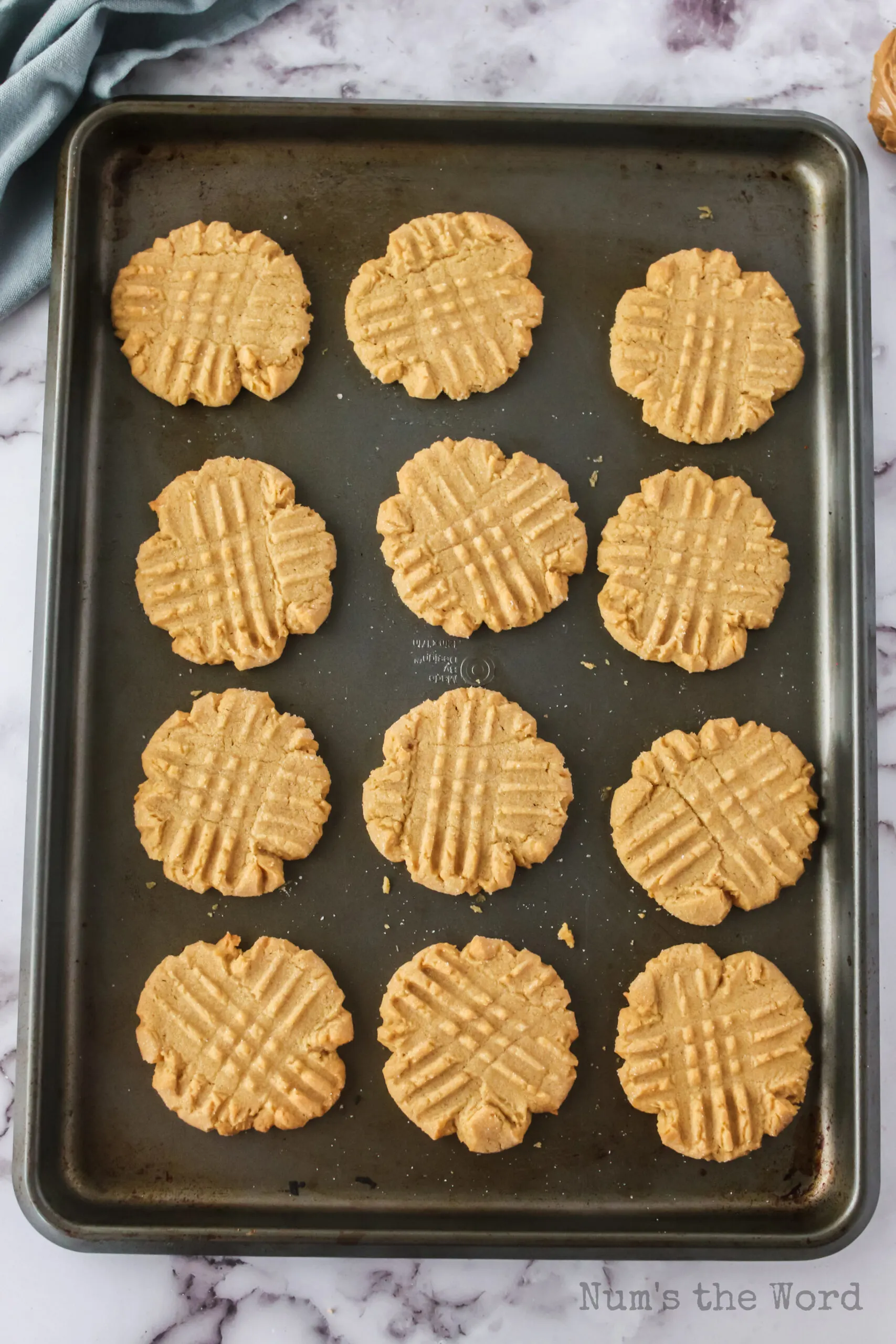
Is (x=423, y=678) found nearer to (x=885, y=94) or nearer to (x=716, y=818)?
(x=716, y=818)

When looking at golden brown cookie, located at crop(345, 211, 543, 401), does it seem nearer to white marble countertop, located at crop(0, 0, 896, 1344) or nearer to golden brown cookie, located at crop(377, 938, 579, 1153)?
white marble countertop, located at crop(0, 0, 896, 1344)

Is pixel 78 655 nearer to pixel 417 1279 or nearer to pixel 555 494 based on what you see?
pixel 555 494

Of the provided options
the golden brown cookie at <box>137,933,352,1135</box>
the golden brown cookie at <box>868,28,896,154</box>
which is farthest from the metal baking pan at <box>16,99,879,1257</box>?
the golden brown cookie at <box>868,28,896,154</box>

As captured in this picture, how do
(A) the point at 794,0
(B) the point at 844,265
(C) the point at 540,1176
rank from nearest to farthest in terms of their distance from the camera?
(C) the point at 540,1176, (B) the point at 844,265, (A) the point at 794,0

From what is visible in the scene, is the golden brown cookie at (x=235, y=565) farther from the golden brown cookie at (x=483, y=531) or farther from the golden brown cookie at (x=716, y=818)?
the golden brown cookie at (x=716, y=818)

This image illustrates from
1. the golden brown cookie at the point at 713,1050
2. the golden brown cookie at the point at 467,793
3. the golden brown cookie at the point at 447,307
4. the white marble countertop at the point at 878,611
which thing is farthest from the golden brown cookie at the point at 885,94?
the golden brown cookie at the point at 713,1050

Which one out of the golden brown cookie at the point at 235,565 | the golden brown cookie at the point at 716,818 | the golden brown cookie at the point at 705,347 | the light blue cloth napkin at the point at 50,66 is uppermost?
the light blue cloth napkin at the point at 50,66

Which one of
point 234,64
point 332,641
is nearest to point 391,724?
point 332,641
